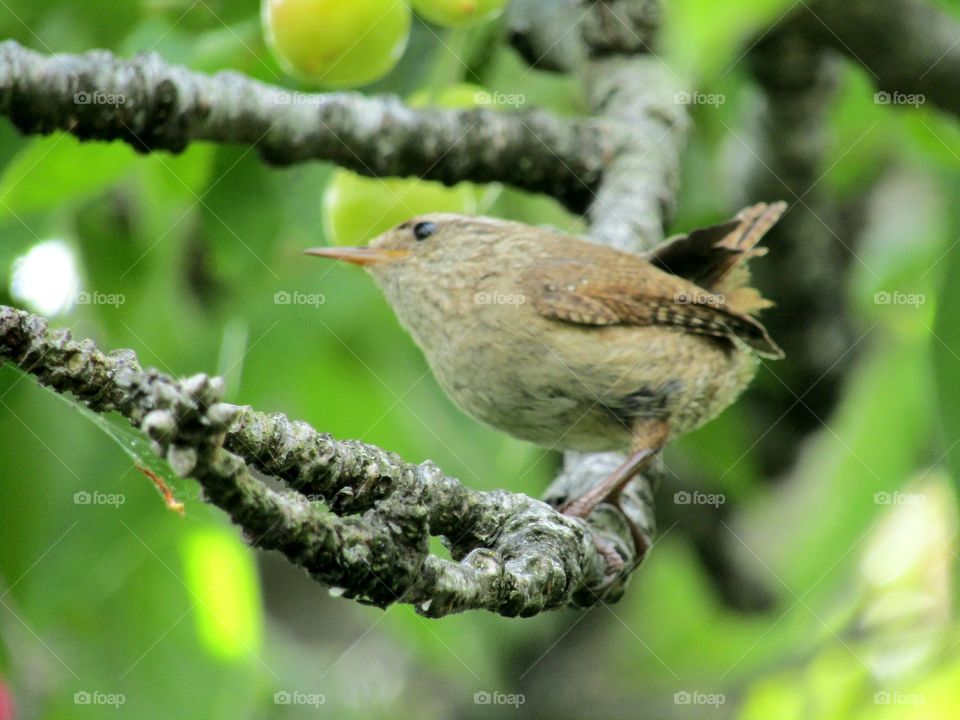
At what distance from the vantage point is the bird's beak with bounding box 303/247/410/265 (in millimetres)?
3193

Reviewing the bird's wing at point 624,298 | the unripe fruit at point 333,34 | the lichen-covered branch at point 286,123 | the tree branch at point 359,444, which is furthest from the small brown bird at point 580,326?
the unripe fruit at point 333,34

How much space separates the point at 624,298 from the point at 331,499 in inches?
70.6

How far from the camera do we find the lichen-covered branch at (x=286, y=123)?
98.7 inches

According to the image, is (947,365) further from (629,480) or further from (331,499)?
(331,499)

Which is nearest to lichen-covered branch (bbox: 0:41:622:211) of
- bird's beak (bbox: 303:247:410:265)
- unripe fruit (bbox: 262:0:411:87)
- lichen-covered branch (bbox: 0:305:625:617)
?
unripe fruit (bbox: 262:0:411:87)

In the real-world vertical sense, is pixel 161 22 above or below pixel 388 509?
above

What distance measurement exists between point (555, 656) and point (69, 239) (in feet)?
10.8

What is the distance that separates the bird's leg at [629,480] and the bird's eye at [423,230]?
949mm

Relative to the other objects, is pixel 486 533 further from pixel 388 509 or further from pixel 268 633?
pixel 268 633

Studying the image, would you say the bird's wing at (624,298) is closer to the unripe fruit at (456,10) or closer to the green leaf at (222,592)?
the unripe fruit at (456,10)

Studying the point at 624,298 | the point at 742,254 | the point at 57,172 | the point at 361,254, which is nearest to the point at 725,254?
the point at 742,254

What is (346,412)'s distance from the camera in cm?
332

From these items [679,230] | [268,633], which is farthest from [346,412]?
[268,633]

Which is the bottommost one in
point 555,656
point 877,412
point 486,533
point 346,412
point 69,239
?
point 555,656
